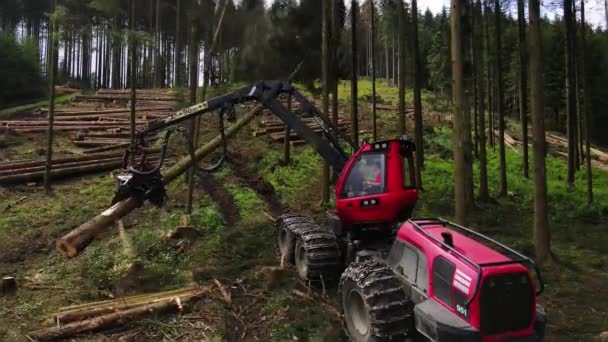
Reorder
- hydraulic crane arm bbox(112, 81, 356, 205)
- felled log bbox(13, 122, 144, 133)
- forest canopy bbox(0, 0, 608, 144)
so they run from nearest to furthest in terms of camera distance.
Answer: hydraulic crane arm bbox(112, 81, 356, 205) → forest canopy bbox(0, 0, 608, 144) → felled log bbox(13, 122, 144, 133)

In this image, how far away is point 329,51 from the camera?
15.5m

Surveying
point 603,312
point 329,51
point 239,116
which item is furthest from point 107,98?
point 603,312

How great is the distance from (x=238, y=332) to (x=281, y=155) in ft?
45.0

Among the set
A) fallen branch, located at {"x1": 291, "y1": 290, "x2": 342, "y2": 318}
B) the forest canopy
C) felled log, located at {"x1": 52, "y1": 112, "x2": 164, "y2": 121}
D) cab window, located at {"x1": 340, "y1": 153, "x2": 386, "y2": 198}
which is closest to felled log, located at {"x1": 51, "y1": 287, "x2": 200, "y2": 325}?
fallen branch, located at {"x1": 291, "y1": 290, "x2": 342, "y2": 318}

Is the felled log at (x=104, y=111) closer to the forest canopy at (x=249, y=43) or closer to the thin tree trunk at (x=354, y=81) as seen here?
the forest canopy at (x=249, y=43)

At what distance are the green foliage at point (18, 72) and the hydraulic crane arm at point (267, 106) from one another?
101 feet

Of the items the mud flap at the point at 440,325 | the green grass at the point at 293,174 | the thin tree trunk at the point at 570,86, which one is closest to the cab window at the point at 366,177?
the mud flap at the point at 440,325

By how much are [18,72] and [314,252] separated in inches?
1420

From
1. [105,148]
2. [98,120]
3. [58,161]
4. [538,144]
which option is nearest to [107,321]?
[538,144]

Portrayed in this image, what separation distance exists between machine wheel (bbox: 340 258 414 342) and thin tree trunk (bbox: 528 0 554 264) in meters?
6.05

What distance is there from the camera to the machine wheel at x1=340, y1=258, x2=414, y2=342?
5607 mm

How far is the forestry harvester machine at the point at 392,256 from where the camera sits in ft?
16.3

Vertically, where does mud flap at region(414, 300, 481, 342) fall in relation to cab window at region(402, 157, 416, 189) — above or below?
below

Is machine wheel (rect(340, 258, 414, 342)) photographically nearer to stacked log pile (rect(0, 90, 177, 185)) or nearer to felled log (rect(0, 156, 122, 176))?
stacked log pile (rect(0, 90, 177, 185))
